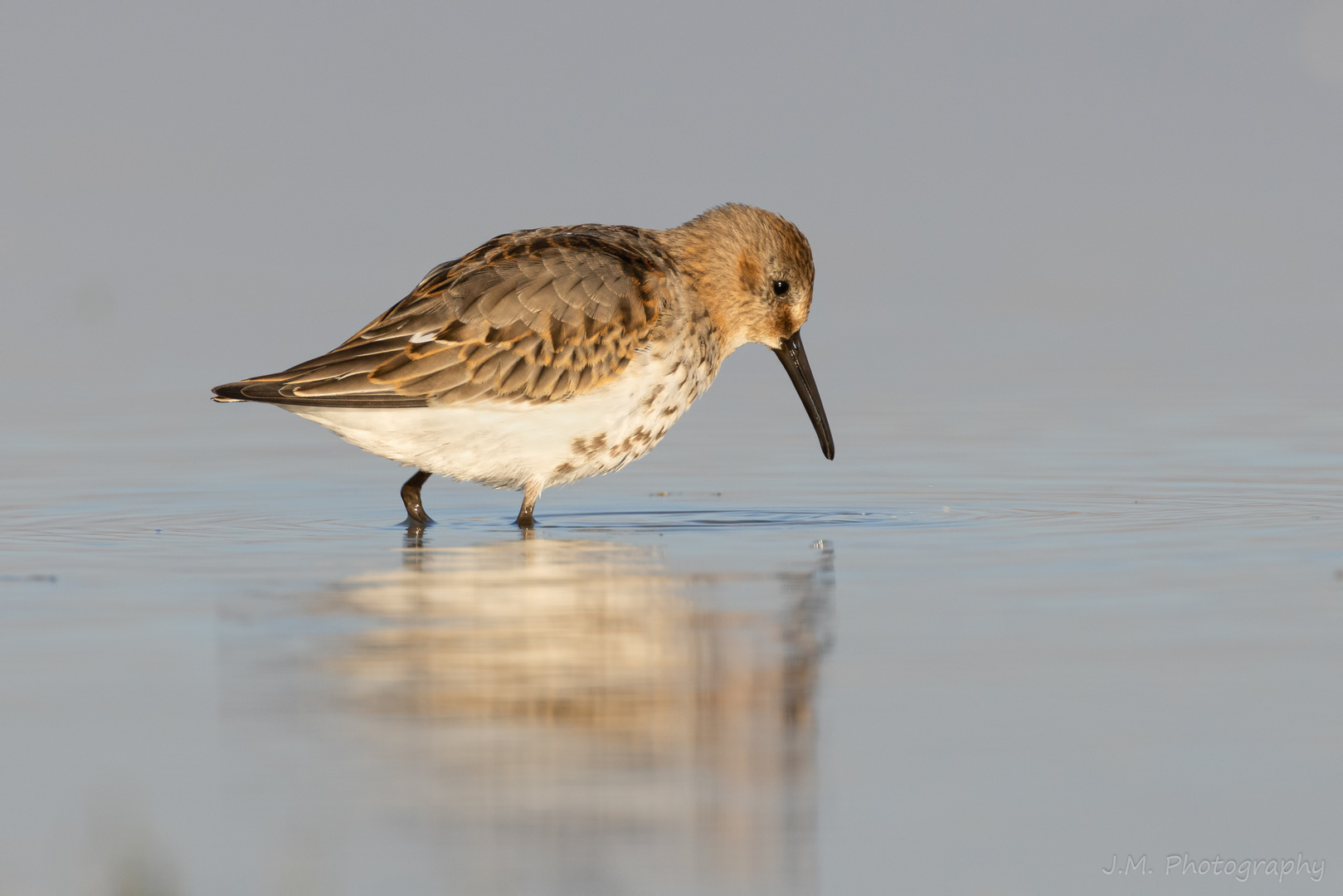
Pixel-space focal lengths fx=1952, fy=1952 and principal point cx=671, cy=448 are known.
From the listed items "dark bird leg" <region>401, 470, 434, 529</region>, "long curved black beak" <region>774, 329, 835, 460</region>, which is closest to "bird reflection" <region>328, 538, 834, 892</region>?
"dark bird leg" <region>401, 470, 434, 529</region>

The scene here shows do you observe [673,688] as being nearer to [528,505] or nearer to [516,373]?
[516,373]

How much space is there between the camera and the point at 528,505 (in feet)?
40.0

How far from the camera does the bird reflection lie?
583 centimetres

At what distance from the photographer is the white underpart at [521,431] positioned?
1164 centimetres

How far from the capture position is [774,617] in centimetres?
889

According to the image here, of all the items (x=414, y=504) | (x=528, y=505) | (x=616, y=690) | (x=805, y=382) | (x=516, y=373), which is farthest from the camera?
(x=805, y=382)

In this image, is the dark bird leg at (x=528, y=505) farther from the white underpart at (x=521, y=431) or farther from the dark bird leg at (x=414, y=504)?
the dark bird leg at (x=414, y=504)

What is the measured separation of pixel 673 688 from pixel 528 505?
4802mm

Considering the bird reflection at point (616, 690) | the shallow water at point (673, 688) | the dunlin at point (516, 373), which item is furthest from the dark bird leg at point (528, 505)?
the bird reflection at point (616, 690)

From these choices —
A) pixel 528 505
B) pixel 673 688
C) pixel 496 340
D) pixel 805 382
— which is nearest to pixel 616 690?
pixel 673 688

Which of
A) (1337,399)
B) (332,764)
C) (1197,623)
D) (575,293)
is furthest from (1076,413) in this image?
(332,764)

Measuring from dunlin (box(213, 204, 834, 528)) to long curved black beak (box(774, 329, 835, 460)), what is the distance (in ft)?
5.24

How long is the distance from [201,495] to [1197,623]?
7477mm

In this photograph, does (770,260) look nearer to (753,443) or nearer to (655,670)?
(753,443)
